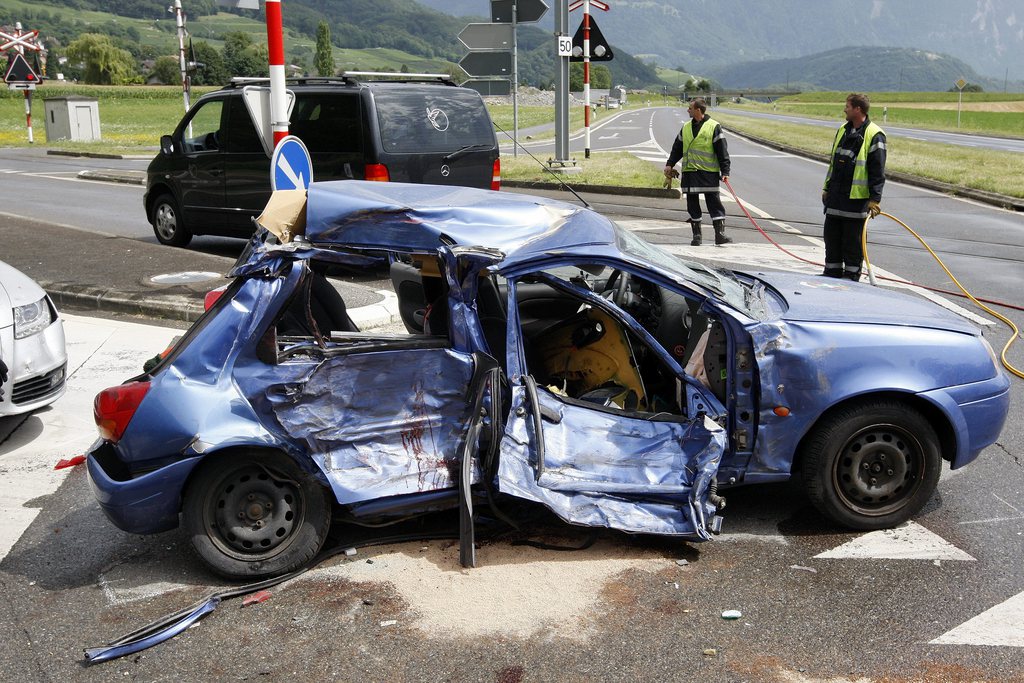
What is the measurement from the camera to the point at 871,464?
4820 millimetres

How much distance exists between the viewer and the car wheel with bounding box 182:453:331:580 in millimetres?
4449

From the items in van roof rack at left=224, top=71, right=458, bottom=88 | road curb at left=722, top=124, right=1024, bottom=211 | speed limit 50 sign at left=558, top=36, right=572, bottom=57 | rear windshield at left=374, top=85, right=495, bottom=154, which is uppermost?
speed limit 50 sign at left=558, top=36, right=572, bottom=57

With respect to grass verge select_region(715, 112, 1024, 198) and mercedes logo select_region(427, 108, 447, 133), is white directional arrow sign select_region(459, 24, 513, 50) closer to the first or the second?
mercedes logo select_region(427, 108, 447, 133)

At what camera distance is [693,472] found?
469 cm

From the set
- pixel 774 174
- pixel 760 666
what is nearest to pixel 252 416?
pixel 760 666

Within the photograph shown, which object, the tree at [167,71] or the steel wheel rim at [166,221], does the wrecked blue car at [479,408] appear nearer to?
the steel wheel rim at [166,221]

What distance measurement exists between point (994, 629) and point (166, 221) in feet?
37.6

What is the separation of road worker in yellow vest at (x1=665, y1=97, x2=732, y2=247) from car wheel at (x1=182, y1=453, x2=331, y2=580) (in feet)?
30.8

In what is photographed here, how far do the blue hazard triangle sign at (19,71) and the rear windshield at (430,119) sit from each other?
83.7ft

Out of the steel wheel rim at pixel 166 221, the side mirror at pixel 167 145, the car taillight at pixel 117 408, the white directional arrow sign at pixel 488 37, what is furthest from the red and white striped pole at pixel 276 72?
the white directional arrow sign at pixel 488 37

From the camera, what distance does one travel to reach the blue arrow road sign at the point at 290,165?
7559 millimetres

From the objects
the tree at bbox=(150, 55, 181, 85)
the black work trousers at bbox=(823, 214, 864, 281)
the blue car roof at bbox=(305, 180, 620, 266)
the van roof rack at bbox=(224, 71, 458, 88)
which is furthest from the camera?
the tree at bbox=(150, 55, 181, 85)

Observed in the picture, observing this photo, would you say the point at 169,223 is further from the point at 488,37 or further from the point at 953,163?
the point at 953,163

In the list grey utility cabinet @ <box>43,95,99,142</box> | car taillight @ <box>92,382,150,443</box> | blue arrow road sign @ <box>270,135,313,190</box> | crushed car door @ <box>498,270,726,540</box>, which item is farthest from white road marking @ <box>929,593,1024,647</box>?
grey utility cabinet @ <box>43,95,99,142</box>
